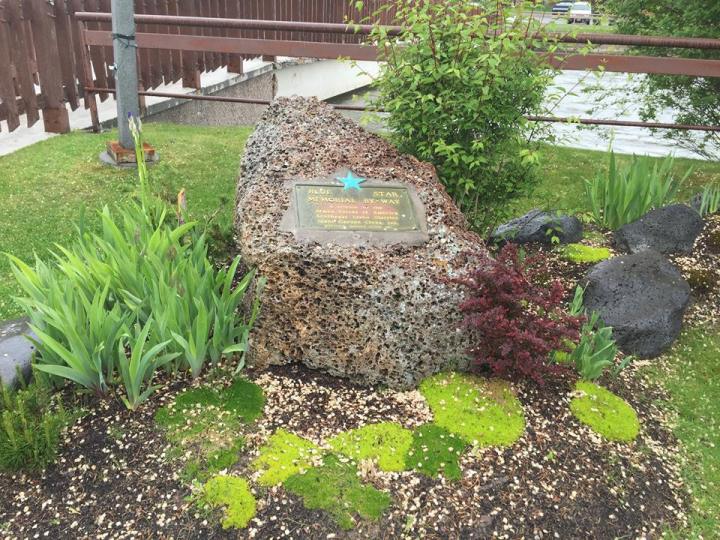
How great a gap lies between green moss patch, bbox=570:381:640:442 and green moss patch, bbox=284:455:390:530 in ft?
4.00

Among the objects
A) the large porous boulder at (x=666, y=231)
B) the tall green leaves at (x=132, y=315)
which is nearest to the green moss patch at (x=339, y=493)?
the tall green leaves at (x=132, y=315)

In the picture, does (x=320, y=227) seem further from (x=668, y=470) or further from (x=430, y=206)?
(x=668, y=470)

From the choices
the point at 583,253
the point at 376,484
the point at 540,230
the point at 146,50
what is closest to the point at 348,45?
the point at 540,230

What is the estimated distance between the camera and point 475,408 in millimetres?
3160

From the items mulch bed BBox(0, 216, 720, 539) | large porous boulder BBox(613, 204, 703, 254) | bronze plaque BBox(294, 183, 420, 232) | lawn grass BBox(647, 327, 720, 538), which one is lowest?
lawn grass BBox(647, 327, 720, 538)

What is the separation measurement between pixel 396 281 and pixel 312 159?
3.86 feet

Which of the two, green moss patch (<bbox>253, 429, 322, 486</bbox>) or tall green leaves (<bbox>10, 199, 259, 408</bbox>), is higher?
tall green leaves (<bbox>10, 199, 259, 408</bbox>)

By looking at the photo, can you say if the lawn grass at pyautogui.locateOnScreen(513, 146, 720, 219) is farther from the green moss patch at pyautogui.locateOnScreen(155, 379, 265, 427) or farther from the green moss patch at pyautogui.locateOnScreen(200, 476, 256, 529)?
the green moss patch at pyautogui.locateOnScreen(200, 476, 256, 529)

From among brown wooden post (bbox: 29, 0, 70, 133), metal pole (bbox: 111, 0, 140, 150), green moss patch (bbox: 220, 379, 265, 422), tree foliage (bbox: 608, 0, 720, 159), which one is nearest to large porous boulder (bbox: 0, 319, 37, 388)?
green moss patch (bbox: 220, 379, 265, 422)

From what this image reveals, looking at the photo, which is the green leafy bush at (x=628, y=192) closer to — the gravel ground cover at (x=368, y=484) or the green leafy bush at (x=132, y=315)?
the gravel ground cover at (x=368, y=484)

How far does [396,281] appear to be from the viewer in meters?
3.16

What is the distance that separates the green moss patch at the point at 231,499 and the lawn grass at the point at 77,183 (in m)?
1.90

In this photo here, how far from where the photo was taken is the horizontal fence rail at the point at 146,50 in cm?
566

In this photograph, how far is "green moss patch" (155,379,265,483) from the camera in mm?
2758
